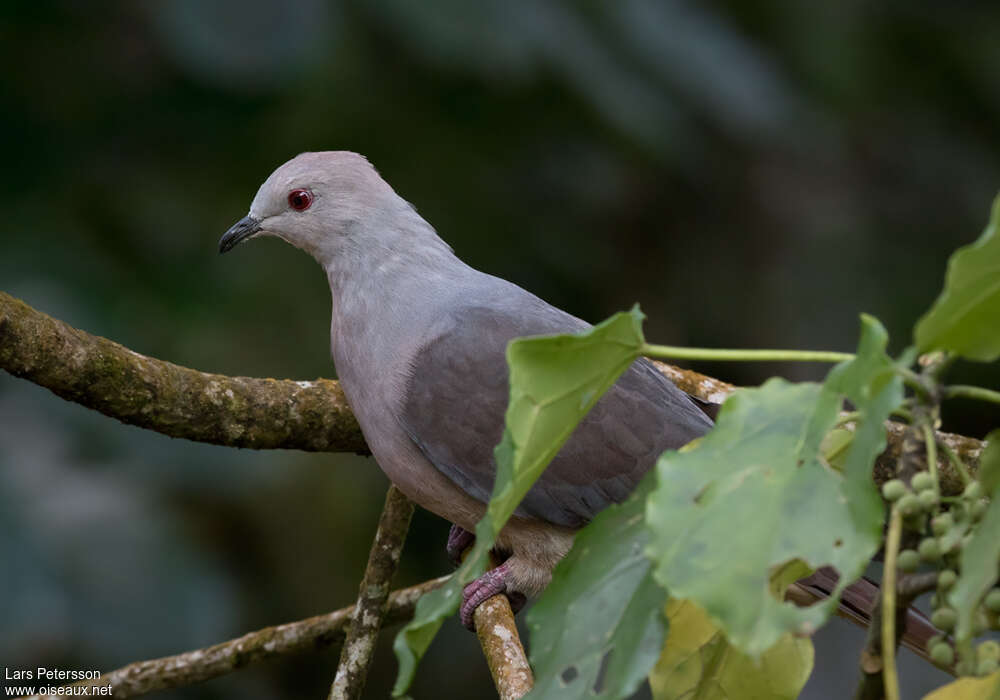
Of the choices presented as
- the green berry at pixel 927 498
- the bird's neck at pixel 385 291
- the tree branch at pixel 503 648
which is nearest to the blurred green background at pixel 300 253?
the bird's neck at pixel 385 291

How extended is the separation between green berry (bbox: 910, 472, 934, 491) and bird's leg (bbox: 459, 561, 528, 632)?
175 centimetres

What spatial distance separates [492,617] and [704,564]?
64.7 inches

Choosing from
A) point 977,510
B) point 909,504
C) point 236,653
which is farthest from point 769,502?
point 236,653

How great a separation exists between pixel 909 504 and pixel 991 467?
0.14 metres

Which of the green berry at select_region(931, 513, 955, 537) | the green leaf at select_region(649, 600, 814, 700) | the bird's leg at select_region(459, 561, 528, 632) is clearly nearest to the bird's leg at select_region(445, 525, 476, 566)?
the bird's leg at select_region(459, 561, 528, 632)

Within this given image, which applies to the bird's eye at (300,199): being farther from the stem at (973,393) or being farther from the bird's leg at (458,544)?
the stem at (973,393)

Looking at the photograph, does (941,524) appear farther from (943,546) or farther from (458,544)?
(458,544)

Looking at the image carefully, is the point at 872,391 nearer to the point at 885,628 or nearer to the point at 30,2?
the point at 885,628

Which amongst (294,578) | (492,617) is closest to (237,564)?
(294,578)

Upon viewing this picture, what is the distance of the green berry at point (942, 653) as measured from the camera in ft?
3.61

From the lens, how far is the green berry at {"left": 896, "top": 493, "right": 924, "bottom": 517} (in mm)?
1036

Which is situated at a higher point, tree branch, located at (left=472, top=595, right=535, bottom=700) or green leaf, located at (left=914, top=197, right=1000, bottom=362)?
green leaf, located at (left=914, top=197, right=1000, bottom=362)

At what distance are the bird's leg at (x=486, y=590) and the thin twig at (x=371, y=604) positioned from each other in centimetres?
21

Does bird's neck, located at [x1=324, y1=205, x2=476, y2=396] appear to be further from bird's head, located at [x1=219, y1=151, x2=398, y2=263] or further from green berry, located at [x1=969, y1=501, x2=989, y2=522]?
green berry, located at [x1=969, y1=501, x2=989, y2=522]
